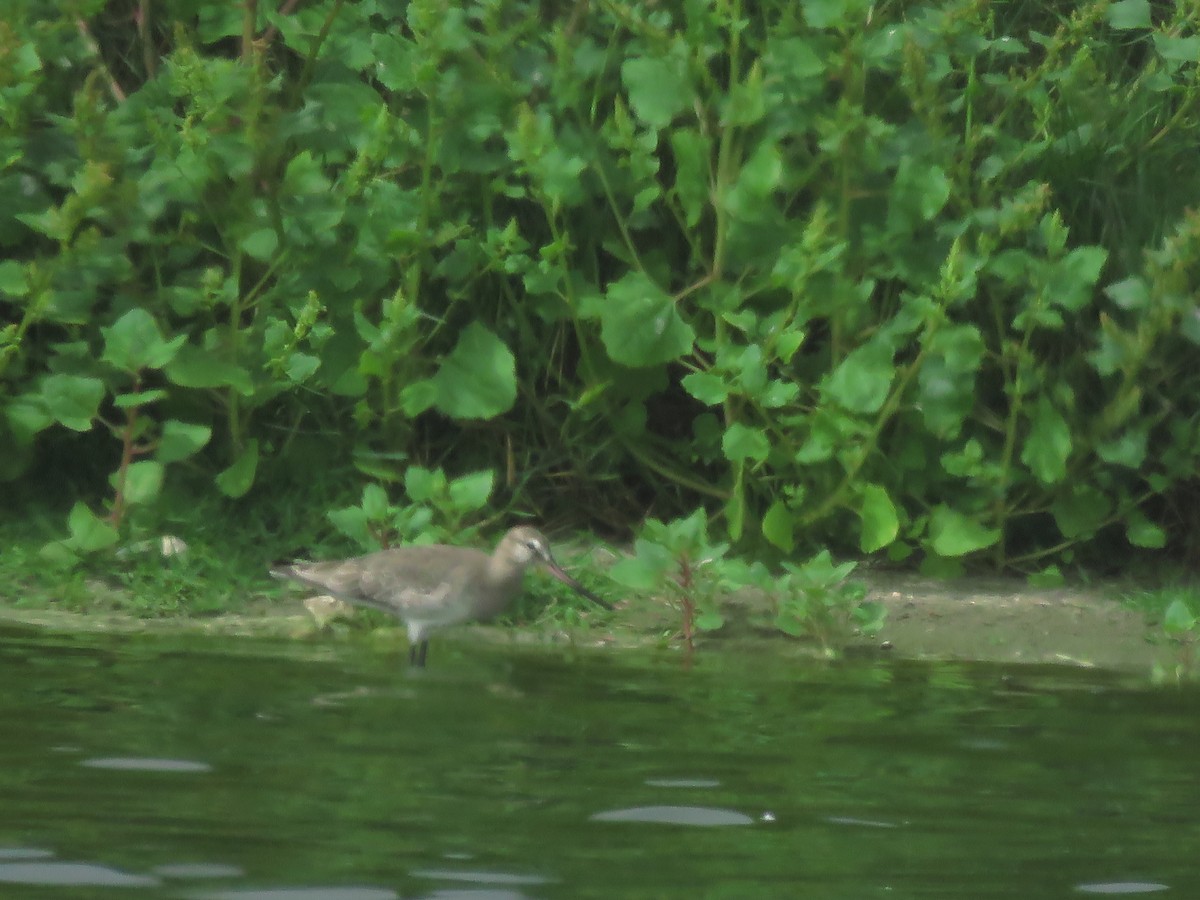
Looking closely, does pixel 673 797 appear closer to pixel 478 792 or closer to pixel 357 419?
pixel 478 792

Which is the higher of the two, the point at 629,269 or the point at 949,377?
the point at 629,269

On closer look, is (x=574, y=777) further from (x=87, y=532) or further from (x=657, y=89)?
(x=657, y=89)

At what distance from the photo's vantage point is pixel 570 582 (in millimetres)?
6965

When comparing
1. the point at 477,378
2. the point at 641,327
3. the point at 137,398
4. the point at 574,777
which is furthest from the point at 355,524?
the point at 574,777

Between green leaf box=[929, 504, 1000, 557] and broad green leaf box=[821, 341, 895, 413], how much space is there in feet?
1.58

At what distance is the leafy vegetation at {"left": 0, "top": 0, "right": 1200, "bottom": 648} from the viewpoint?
708 centimetres

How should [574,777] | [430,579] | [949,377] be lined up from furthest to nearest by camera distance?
[949,377] < [430,579] < [574,777]

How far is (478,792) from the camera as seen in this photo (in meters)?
4.55

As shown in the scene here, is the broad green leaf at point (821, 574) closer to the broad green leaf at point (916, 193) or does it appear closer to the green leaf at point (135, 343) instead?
the broad green leaf at point (916, 193)

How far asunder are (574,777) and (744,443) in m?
2.54

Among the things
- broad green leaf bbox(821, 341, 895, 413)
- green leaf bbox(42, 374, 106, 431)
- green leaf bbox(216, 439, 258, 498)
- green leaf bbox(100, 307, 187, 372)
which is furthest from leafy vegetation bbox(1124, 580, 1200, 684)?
green leaf bbox(42, 374, 106, 431)

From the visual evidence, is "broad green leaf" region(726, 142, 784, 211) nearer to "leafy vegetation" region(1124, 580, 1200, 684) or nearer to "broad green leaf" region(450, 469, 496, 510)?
"broad green leaf" region(450, 469, 496, 510)

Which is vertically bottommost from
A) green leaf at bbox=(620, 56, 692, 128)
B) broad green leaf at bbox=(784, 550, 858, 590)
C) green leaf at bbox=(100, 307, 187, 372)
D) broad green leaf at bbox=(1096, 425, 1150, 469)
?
broad green leaf at bbox=(784, 550, 858, 590)

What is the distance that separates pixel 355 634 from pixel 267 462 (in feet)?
3.31
